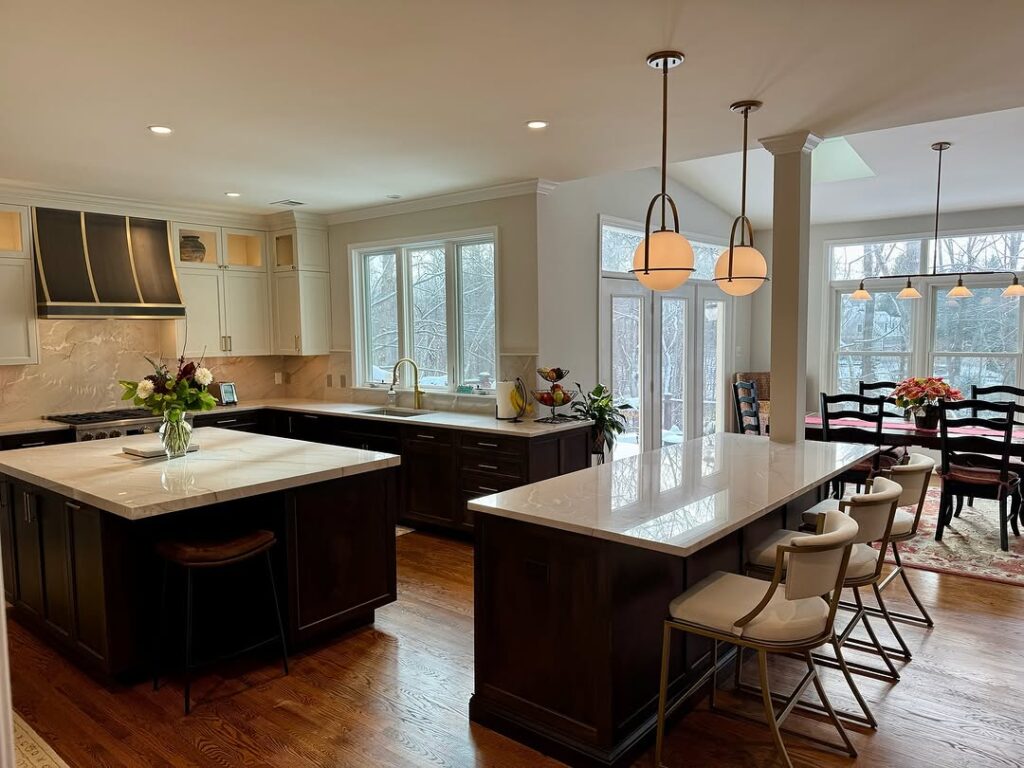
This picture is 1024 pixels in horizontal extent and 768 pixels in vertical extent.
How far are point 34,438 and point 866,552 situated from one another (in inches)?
203

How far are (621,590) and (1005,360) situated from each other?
6531 millimetres

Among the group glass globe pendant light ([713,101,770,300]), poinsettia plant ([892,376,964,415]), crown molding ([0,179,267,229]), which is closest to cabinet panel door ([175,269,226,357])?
crown molding ([0,179,267,229])

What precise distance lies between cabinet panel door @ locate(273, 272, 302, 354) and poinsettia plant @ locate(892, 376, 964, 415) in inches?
202

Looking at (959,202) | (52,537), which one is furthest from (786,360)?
(959,202)

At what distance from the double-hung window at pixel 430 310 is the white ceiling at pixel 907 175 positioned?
261 centimetres

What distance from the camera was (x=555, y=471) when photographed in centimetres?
486

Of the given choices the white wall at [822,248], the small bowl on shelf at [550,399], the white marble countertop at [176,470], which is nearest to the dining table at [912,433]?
the small bowl on shelf at [550,399]

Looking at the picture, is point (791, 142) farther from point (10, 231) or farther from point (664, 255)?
point (10, 231)

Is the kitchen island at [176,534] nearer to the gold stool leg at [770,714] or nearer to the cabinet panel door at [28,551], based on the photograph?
the cabinet panel door at [28,551]

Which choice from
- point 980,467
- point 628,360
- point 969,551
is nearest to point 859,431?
point 980,467

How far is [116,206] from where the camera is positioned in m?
5.56

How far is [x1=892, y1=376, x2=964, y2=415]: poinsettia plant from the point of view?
540 cm

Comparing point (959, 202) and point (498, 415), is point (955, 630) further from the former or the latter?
point (959, 202)

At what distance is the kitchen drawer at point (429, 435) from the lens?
4.98m
